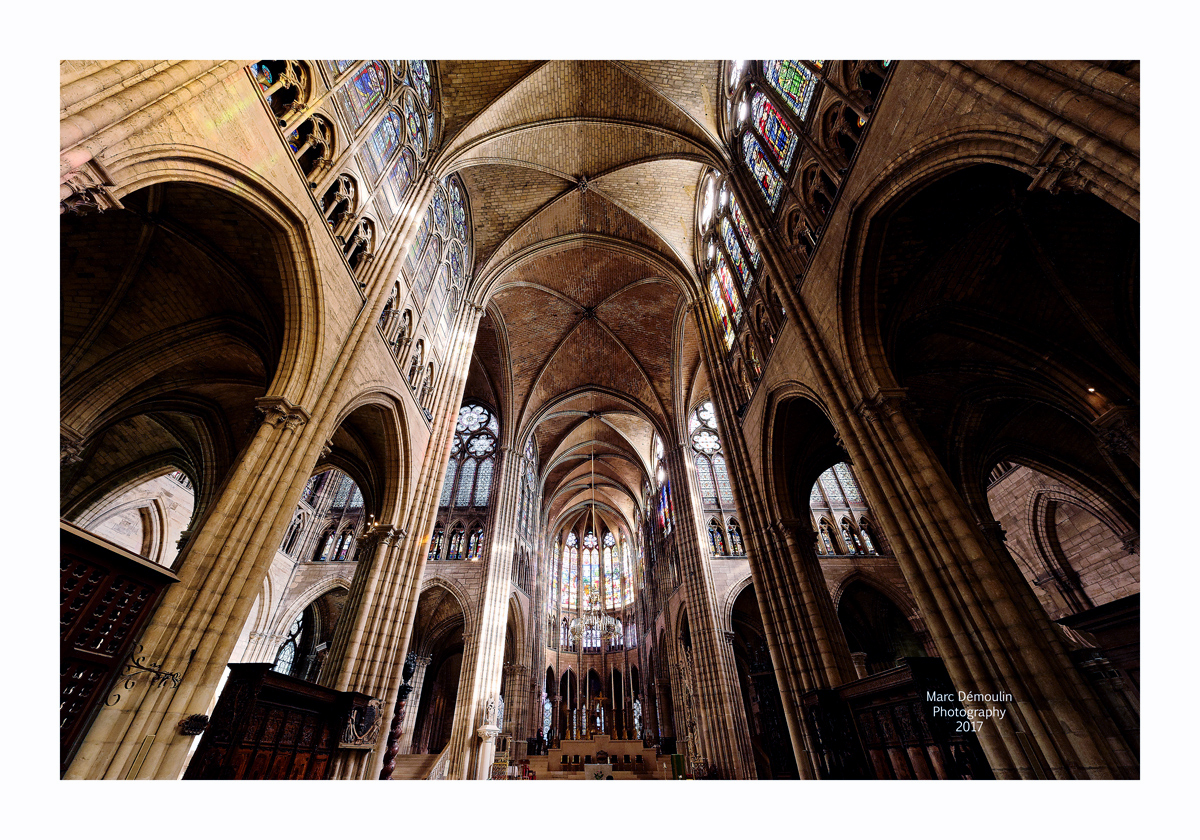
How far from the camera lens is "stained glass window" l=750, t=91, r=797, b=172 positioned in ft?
30.1

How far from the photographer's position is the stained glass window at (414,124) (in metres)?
10.6

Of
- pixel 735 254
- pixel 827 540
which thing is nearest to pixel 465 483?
pixel 735 254

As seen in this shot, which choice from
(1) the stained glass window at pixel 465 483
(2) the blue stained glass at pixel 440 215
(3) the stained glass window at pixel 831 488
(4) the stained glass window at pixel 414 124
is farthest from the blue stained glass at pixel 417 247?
(3) the stained glass window at pixel 831 488

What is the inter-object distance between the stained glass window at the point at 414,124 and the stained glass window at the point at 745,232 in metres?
7.66

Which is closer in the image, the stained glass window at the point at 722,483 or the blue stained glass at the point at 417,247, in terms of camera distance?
the blue stained glass at the point at 417,247

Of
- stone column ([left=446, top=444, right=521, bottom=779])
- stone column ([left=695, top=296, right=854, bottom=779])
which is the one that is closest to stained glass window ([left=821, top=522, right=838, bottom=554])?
stone column ([left=695, top=296, right=854, bottom=779])

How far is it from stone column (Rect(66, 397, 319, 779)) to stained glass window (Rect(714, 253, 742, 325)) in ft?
33.4

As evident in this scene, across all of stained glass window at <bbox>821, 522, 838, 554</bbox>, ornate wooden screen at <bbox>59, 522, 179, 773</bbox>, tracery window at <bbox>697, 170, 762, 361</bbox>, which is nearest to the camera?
ornate wooden screen at <bbox>59, 522, 179, 773</bbox>

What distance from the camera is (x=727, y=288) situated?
1329cm

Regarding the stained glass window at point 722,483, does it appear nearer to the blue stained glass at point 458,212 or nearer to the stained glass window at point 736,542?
the stained glass window at point 736,542

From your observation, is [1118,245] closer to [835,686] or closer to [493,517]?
[835,686]

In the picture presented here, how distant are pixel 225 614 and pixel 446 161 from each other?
11197mm

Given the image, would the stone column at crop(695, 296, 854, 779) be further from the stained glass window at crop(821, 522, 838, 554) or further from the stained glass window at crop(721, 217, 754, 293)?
the stained glass window at crop(821, 522, 838, 554)

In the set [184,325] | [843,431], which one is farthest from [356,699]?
[843,431]
